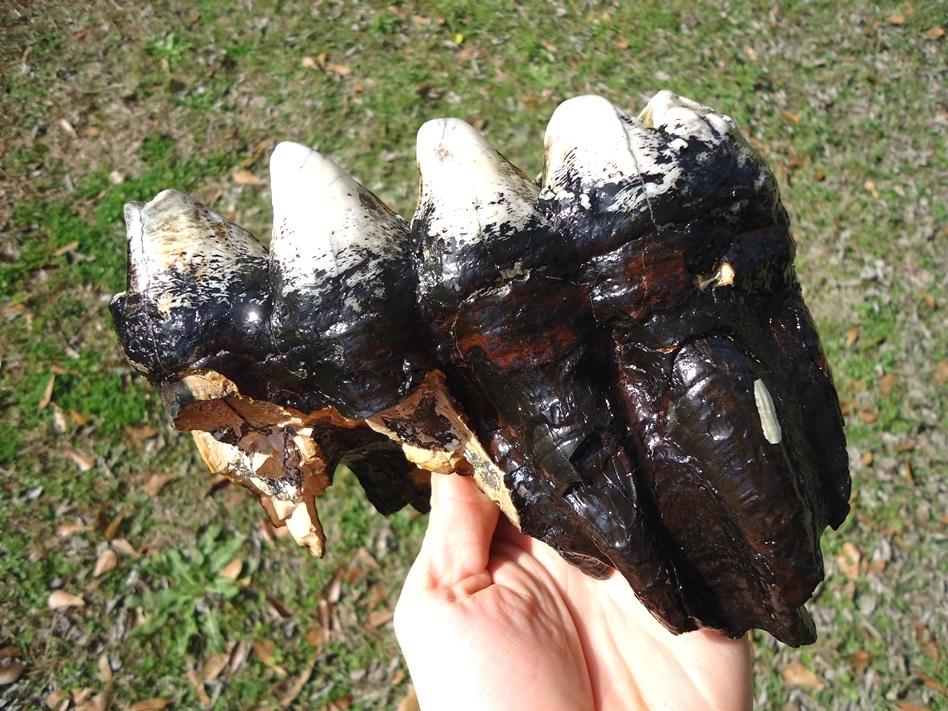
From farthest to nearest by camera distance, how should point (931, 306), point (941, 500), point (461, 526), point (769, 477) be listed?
point (931, 306), point (941, 500), point (461, 526), point (769, 477)

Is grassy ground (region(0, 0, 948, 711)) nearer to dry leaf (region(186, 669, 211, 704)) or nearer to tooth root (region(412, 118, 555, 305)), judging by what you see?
dry leaf (region(186, 669, 211, 704))

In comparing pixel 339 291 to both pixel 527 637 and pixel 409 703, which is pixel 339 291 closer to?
pixel 527 637

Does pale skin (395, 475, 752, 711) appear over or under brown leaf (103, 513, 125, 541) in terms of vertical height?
over

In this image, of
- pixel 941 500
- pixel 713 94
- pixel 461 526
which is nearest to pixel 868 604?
pixel 941 500

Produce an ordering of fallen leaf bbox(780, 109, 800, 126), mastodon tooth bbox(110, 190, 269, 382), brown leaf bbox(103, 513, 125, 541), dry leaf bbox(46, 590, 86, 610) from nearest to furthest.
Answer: mastodon tooth bbox(110, 190, 269, 382) → dry leaf bbox(46, 590, 86, 610) → brown leaf bbox(103, 513, 125, 541) → fallen leaf bbox(780, 109, 800, 126)

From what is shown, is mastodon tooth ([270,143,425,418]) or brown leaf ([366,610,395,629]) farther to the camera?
brown leaf ([366,610,395,629])

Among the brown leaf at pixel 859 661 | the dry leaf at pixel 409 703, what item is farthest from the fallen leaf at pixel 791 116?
the dry leaf at pixel 409 703

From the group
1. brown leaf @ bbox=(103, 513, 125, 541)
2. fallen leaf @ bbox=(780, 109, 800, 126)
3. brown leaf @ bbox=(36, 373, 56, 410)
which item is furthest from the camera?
fallen leaf @ bbox=(780, 109, 800, 126)

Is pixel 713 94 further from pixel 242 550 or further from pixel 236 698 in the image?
pixel 236 698

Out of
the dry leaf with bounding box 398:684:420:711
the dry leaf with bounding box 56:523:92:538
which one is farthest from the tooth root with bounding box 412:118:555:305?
the dry leaf with bounding box 56:523:92:538
